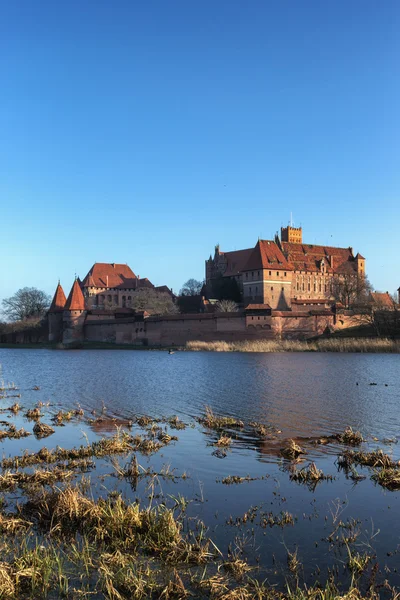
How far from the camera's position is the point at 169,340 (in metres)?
42.5

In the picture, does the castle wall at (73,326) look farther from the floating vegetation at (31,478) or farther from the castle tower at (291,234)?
the floating vegetation at (31,478)

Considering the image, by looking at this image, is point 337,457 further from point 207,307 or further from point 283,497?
point 207,307

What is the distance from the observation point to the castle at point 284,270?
51.2 meters

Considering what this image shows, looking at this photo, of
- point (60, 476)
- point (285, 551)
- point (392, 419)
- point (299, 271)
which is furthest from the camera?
point (299, 271)

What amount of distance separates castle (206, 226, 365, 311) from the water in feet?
93.5

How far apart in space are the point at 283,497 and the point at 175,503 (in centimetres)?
115

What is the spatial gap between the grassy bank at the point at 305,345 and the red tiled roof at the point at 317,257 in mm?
22272

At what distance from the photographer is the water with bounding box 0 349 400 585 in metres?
4.96

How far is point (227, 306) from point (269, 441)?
1588 inches

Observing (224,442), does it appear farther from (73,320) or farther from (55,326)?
(55,326)

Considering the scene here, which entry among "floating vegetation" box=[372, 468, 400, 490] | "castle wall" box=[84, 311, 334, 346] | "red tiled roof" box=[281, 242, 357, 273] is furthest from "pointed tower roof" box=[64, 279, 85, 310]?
"floating vegetation" box=[372, 468, 400, 490]

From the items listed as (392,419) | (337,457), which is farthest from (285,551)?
(392,419)

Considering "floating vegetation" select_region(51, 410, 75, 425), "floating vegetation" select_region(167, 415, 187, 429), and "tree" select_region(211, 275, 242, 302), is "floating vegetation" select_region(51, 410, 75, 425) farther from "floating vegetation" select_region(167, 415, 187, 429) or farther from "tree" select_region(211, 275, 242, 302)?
"tree" select_region(211, 275, 242, 302)

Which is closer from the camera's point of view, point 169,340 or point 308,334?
point 308,334
